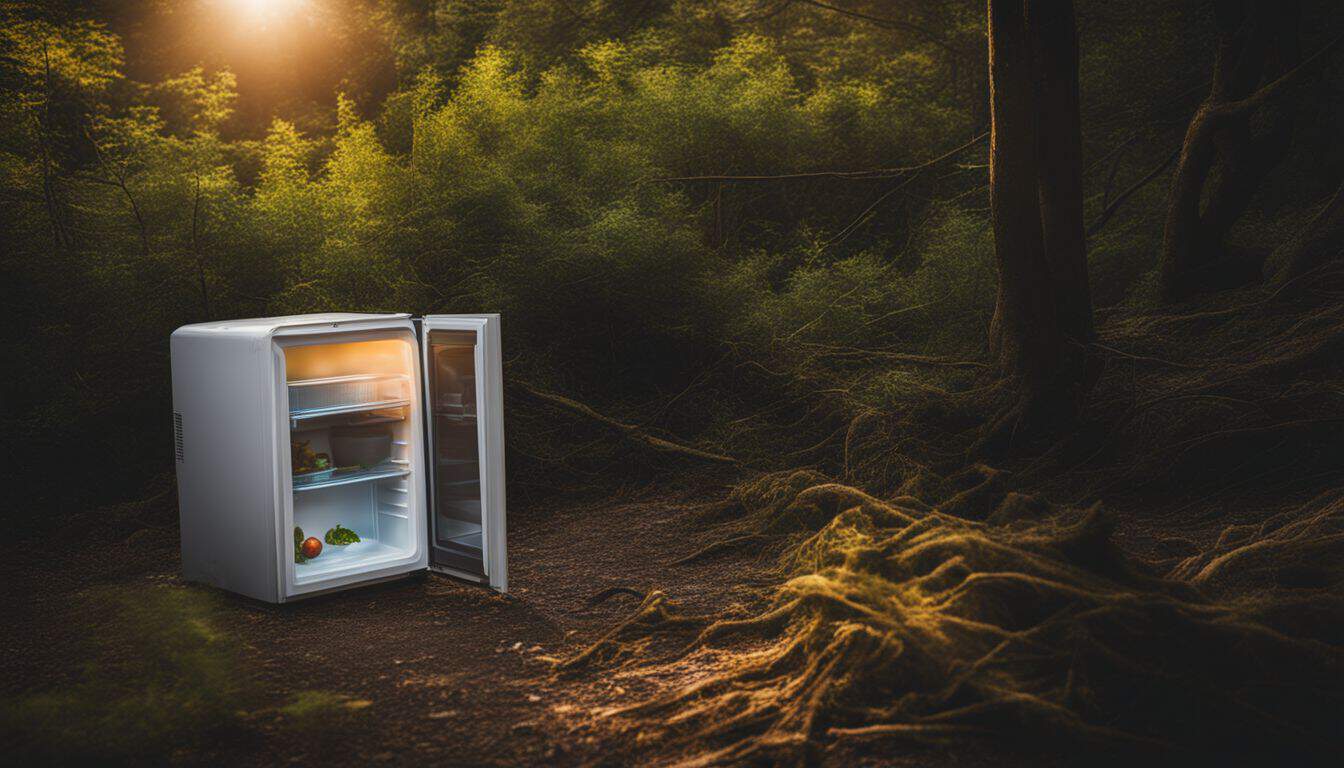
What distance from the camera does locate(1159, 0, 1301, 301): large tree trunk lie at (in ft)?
31.1

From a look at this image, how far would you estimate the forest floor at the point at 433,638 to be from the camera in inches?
152

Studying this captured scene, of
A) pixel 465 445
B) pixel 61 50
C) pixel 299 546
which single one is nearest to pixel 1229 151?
pixel 465 445

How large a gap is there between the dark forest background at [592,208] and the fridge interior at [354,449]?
2211 mm

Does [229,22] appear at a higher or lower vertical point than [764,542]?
higher

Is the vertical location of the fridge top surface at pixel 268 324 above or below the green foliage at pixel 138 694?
above

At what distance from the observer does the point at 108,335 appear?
882 cm

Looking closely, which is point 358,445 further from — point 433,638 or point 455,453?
point 433,638

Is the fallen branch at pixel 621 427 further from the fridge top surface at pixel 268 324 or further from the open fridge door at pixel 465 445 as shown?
the fridge top surface at pixel 268 324

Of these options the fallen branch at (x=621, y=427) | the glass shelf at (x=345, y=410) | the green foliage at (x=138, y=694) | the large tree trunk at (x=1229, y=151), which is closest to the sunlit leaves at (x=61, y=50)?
the fallen branch at (x=621, y=427)

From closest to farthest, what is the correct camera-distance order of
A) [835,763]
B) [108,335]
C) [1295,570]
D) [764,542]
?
[835,763] < [1295,570] < [764,542] < [108,335]

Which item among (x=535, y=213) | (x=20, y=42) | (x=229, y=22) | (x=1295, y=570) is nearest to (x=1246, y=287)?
(x=1295, y=570)

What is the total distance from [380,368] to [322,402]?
0.42 m

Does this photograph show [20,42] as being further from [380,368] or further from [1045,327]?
[1045,327]

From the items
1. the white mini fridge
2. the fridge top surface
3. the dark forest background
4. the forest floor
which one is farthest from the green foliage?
the dark forest background
